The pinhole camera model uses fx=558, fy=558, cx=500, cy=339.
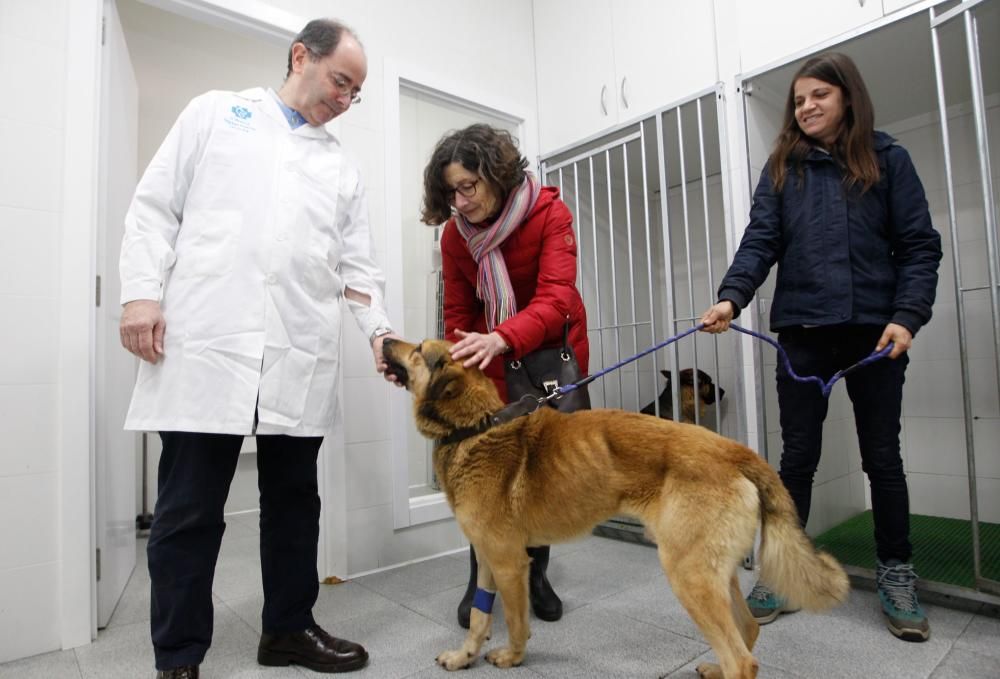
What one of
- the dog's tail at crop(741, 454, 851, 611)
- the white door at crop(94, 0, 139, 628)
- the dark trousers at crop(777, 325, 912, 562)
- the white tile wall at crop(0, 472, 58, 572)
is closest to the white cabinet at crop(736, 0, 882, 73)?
the dark trousers at crop(777, 325, 912, 562)

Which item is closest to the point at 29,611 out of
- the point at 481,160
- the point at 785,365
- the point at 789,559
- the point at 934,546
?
the point at 481,160

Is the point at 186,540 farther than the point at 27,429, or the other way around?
the point at 27,429

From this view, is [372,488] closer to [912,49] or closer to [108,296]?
[108,296]

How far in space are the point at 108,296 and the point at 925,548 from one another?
366cm

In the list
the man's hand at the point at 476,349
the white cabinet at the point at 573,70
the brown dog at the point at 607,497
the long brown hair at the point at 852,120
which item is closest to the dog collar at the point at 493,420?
the brown dog at the point at 607,497

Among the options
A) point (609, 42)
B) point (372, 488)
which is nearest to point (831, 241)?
point (609, 42)

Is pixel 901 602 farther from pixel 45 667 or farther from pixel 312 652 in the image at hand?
pixel 45 667

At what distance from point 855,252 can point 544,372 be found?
1103 mm

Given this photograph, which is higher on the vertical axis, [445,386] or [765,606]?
[445,386]

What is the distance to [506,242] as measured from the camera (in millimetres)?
1943

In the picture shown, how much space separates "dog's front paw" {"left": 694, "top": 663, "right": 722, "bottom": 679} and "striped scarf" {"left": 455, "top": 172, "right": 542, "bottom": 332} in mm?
1153

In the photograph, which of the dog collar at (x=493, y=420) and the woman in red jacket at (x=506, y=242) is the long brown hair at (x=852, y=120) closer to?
the woman in red jacket at (x=506, y=242)

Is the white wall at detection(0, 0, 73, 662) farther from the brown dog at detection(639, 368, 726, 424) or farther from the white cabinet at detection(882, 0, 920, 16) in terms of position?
the white cabinet at detection(882, 0, 920, 16)

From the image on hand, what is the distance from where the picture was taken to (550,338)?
1874 mm
